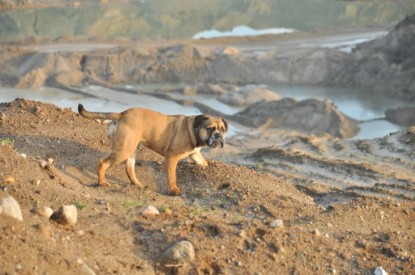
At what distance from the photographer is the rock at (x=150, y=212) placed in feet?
26.7

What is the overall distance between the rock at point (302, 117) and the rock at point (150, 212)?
16562 mm

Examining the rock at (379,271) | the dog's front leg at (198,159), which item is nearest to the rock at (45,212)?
the rock at (379,271)

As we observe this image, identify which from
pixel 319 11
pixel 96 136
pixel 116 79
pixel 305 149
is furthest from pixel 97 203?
pixel 319 11

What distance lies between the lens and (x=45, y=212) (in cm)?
738

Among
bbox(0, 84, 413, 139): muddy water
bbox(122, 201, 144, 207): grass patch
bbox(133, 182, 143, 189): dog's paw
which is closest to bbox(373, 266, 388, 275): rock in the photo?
bbox(122, 201, 144, 207): grass patch

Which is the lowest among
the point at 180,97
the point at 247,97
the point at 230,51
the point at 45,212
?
the point at 180,97

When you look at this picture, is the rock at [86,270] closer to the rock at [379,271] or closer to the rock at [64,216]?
the rock at [64,216]

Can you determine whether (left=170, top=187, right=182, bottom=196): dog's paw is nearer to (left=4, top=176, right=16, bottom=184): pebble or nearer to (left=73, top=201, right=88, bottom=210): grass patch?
(left=73, top=201, right=88, bottom=210): grass patch

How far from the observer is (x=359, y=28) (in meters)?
46.8

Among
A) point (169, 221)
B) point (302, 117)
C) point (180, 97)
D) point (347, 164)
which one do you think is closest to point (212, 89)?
point (180, 97)

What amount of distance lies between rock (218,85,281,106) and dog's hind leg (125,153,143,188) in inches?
757

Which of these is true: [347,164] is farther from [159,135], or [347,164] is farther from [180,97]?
[180,97]

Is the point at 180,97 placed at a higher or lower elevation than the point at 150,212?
lower

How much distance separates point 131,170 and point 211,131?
1294 mm
